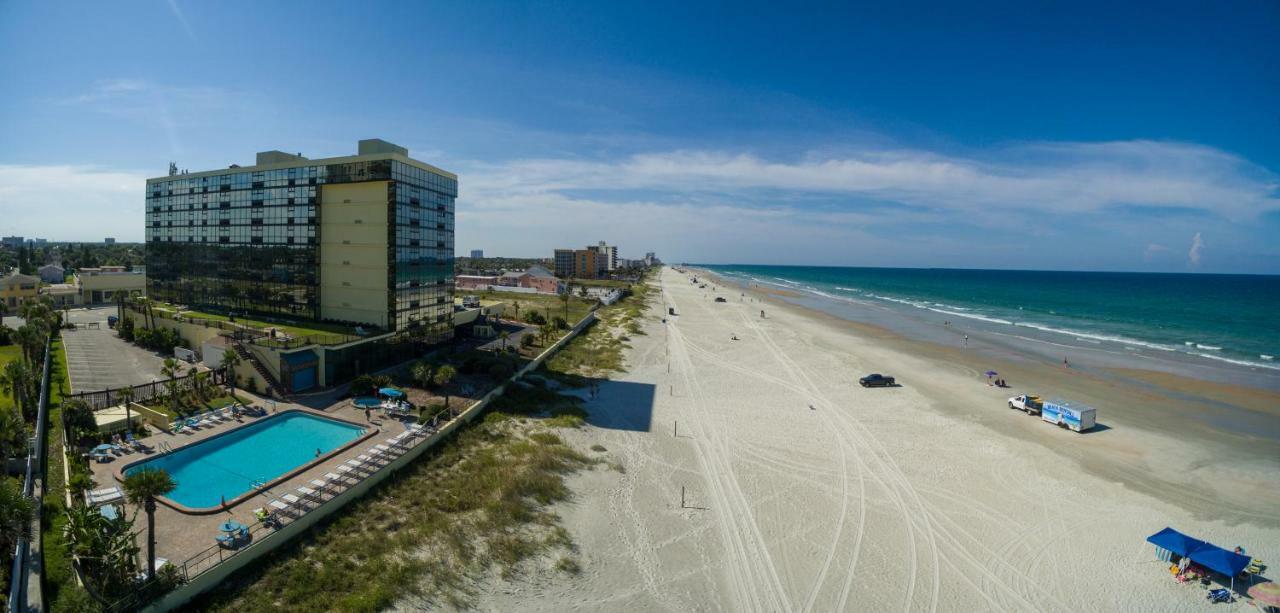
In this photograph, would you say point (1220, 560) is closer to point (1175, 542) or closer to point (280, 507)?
point (1175, 542)

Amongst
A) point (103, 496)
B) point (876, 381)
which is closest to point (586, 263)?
point (876, 381)

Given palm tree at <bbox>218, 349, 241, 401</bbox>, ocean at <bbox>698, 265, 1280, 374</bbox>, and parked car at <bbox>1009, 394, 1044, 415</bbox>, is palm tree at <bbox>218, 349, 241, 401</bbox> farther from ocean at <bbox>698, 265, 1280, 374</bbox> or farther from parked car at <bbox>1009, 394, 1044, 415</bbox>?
ocean at <bbox>698, 265, 1280, 374</bbox>

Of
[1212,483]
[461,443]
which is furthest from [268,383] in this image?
[1212,483]

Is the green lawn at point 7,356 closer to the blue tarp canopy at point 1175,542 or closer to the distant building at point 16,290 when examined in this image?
the distant building at point 16,290

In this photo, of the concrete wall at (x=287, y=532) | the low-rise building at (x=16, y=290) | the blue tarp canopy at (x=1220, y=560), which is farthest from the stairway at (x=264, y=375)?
→ the low-rise building at (x=16, y=290)

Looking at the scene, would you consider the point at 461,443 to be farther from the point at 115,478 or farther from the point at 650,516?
the point at 115,478

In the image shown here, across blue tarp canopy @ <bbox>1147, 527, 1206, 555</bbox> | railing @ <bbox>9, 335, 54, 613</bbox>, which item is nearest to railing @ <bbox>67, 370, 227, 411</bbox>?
railing @ <bbox>9, 335, 54, 613</bbox>
